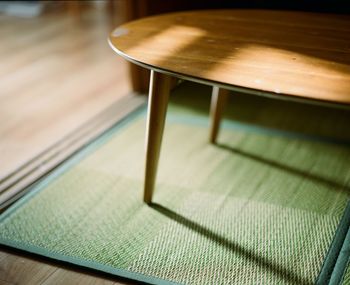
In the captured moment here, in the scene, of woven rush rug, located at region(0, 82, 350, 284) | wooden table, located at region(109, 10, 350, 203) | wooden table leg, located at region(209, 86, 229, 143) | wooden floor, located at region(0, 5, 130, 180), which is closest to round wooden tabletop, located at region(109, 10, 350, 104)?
wooden table, located at region(109, 10, 350, 203)

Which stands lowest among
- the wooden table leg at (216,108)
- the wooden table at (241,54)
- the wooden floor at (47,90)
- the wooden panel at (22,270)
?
the wooden panel at (22,270)

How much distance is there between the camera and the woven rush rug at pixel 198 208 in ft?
2.95

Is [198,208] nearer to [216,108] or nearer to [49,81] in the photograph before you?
[216,108]

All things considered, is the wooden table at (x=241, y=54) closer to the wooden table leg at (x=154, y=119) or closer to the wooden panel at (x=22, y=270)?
the wooden table leg at (x=154, y=119)

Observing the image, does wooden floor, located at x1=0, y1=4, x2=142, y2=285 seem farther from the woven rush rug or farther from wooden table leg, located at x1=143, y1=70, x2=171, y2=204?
wooden table leg, located at x1=143, y1=70, x2=171, y2=204

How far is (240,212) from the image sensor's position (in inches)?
41.5

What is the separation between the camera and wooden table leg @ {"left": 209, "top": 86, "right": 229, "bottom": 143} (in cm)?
130

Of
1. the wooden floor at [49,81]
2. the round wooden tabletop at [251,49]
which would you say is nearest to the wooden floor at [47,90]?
the wooden floor at [49,81]

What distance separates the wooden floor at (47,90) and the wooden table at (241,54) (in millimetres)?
331

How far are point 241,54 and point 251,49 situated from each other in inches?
1.8

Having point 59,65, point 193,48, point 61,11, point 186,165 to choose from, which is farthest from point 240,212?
point 61,11

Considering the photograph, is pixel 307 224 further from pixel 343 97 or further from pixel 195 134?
pixel 195 134

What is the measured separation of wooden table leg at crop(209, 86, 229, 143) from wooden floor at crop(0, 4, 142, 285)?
47 centimetres

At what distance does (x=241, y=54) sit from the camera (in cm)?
90
